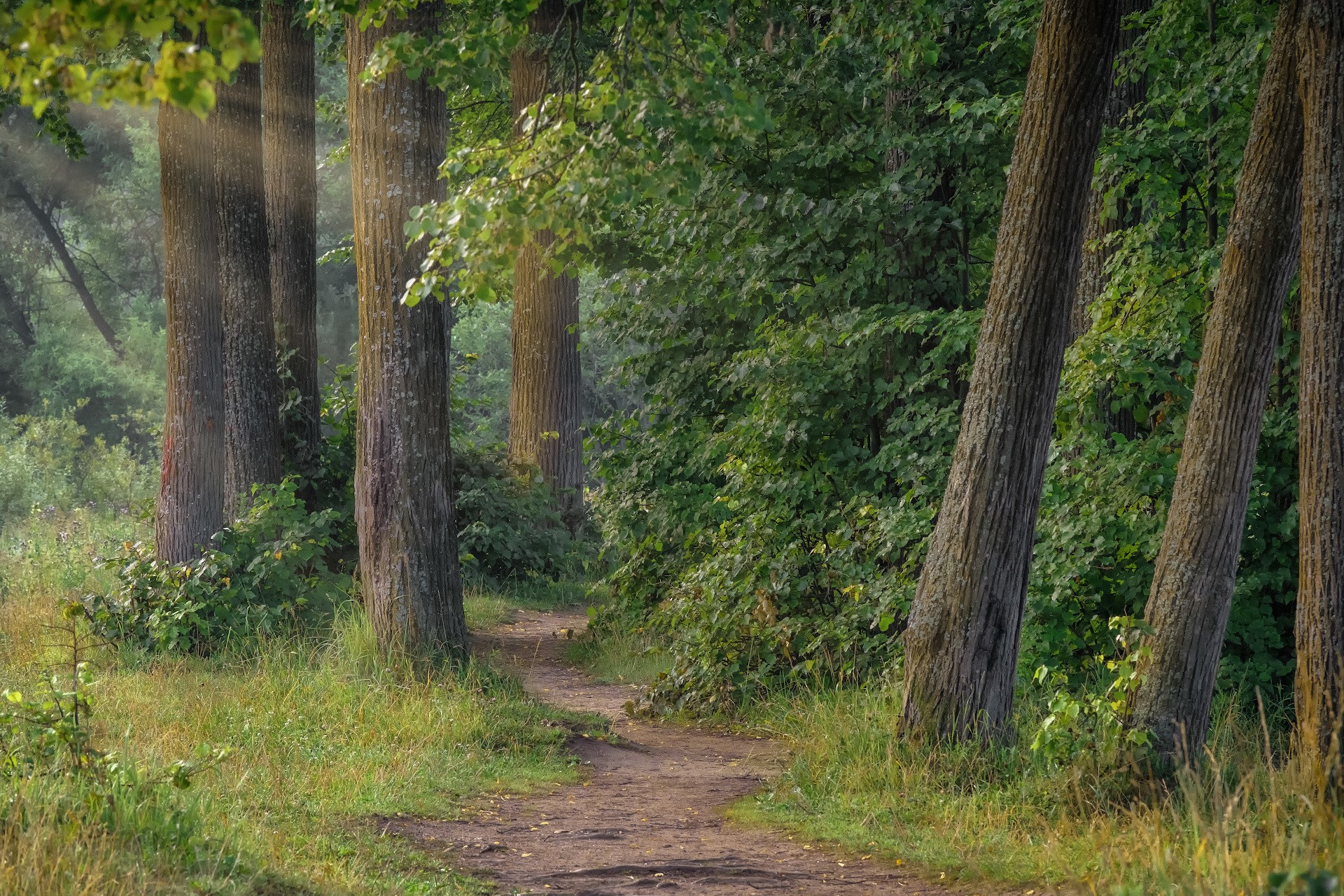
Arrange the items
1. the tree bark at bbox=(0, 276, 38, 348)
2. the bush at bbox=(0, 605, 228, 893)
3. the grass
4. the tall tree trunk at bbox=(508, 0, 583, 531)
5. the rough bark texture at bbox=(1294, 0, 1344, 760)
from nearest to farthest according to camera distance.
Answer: the bush at bbox=(0, 605, 228, 893)
the grass
the rough bark texture at bbox=(1294, 0, 1344, 760)
the tall tree trunk at bbox=(508, 0, 583, 531)
the tree bark at bbox=(0, 276, 38, 348)

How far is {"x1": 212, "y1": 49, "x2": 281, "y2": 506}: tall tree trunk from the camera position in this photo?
12.6 m

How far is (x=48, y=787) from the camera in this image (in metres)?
4.61

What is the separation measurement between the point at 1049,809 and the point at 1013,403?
7.01 feet

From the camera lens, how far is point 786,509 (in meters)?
10.4

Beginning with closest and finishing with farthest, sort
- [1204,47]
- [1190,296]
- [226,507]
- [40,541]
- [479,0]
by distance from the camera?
1. [479,0]
2. [1190,296]
3. [1204,47]
4. [226,507]
5. [40,541]

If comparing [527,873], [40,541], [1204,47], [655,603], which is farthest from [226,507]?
[1204,47]

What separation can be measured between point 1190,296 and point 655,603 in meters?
6.85

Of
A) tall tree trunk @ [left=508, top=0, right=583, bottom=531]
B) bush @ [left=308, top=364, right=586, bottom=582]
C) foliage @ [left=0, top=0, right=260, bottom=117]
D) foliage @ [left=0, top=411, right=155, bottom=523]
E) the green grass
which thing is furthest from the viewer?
foliage @ [left=0, top=411, right=155, bottom=523]

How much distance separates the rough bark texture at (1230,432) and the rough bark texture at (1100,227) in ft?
10.4

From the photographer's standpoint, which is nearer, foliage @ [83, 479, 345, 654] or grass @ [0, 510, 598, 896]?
grass @ [0, 510, 598, 896]

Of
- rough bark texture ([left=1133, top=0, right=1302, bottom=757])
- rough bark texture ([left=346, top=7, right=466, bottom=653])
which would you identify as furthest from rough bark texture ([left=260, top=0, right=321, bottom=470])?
rough bark texture ([left=1133, top=0, right=1302, bottom=757])

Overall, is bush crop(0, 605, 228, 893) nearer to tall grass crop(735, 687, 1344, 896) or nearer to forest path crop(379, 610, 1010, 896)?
forest path crop(379, 610, 1010, 896)

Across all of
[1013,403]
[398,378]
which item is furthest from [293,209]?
[1013,403]

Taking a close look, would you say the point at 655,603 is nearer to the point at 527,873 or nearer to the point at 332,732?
the point at 332,732
